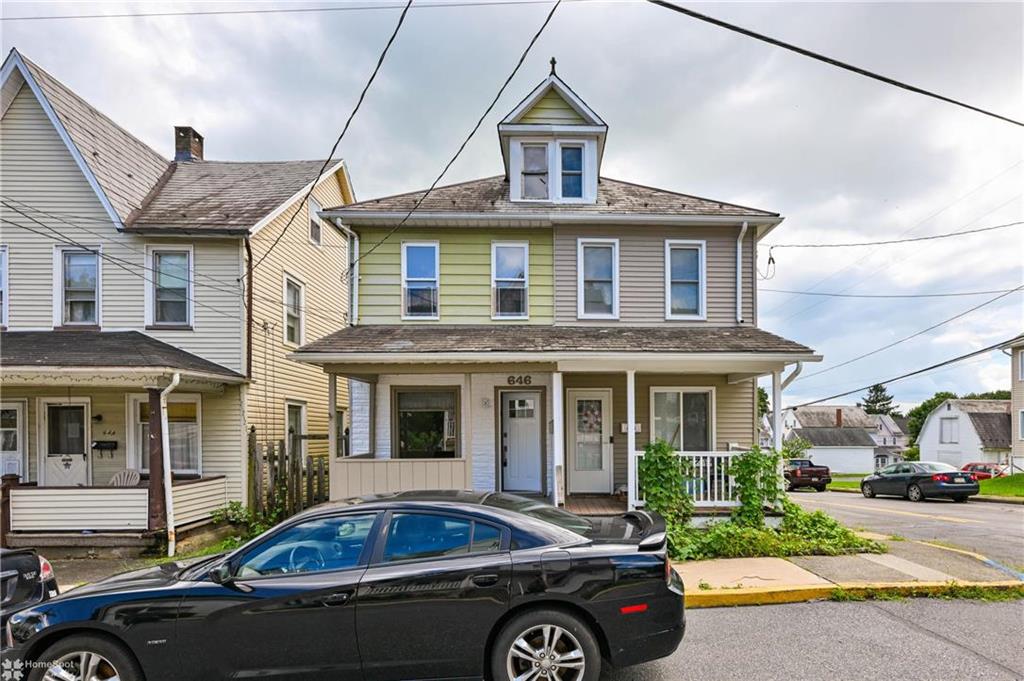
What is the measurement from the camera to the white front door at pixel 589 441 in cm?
1138

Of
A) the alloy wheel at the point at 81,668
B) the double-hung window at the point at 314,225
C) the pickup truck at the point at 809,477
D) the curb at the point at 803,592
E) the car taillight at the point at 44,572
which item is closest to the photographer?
the alloy wheel at the point at 81,668

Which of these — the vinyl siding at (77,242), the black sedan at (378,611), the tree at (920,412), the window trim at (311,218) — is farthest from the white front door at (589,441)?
the tree at (920,412)

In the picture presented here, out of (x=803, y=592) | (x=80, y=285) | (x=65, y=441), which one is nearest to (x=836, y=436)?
(x=803, y=592)

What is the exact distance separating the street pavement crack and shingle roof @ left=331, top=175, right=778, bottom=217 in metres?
7.60

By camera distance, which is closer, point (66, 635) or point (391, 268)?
point (66, 635)

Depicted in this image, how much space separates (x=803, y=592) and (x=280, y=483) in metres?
9.33

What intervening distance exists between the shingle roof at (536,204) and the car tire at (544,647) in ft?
28.2

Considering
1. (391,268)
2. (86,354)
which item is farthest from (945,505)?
(86,354)

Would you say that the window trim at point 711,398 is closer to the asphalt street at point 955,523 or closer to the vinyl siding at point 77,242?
the asphalt street at point 955,523

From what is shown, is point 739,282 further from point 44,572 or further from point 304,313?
point 44,572

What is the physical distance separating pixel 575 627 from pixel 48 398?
12.1 metres

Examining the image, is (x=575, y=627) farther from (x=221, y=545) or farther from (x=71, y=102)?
(x=71, y=102)

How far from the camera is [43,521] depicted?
948cm

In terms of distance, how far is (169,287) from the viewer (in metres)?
11.5
